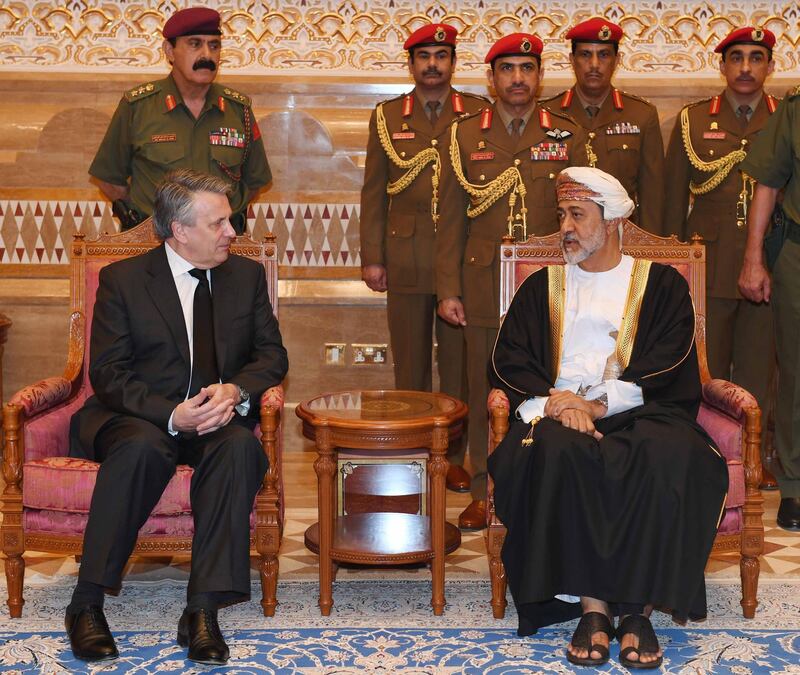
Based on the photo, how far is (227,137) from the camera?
17.9 feet

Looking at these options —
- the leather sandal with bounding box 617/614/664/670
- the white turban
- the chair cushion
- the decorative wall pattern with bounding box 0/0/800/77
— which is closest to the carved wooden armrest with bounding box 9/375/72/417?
the chair cushion

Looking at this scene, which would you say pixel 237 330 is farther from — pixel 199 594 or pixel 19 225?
pixel 19 225

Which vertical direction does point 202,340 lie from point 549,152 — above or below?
below

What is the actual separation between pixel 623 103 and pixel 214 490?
3.05 m

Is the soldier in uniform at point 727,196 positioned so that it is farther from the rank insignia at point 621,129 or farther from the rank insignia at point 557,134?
the rank insignia at point 557,134

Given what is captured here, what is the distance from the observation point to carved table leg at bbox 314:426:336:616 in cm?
410

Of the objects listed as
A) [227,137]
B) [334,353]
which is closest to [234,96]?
[227,137]

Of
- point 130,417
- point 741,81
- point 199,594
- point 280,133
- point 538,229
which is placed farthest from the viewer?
point 280,133

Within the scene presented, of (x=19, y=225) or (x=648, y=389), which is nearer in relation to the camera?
(x=648, y=389)

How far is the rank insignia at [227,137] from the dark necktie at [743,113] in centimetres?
242

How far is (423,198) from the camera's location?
5719 mm

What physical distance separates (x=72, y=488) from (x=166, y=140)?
2021 mm

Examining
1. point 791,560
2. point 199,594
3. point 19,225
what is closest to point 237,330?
point 199,594

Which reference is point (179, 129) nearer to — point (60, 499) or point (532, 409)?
point (60, 499)
